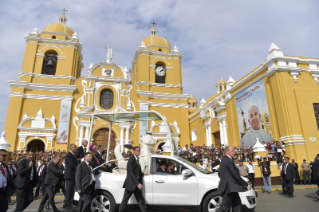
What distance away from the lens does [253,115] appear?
14258 mm

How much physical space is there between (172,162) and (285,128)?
30.2 feet

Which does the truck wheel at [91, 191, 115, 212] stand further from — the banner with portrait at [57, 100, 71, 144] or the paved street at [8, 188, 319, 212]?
the banner with portrait at [57, 100, 71, 144]

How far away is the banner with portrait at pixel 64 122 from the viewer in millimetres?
19578

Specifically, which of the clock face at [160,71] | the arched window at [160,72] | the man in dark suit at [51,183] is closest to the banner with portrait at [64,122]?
the arched window at [160,72]

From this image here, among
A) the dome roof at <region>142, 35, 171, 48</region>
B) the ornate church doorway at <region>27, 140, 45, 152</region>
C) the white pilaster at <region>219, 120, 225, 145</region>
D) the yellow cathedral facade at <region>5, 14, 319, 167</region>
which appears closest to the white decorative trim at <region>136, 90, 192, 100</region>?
the yellow cathedral facade at <region>5, 14, 319, 167</region>

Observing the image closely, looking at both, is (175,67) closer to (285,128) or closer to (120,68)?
(120,68)

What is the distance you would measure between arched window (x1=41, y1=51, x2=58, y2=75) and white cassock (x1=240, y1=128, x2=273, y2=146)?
63.4ft

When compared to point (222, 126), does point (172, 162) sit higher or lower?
lower

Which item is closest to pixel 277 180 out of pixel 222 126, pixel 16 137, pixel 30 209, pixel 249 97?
pixel 249 97

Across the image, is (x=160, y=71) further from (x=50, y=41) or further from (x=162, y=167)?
(x=162, y=167)

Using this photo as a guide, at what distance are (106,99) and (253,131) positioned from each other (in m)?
13.8

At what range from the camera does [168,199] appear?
16.9 ft

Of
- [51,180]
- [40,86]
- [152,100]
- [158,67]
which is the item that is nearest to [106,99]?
[152,100]

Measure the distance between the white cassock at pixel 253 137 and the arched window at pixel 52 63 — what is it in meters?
19.3
